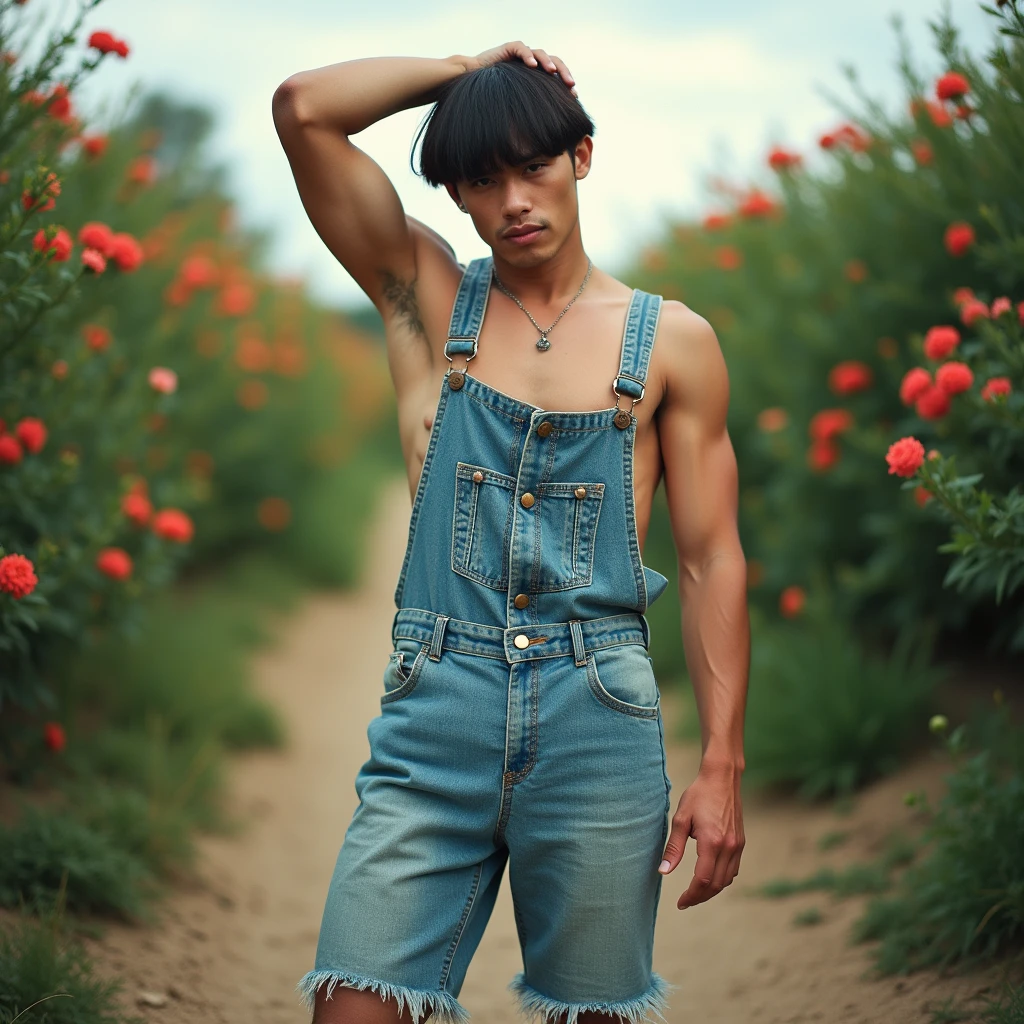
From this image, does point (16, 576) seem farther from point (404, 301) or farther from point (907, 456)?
point (907, 456)

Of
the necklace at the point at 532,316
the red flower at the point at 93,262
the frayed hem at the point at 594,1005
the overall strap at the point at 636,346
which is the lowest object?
the frayed hem at the point at 594,1005

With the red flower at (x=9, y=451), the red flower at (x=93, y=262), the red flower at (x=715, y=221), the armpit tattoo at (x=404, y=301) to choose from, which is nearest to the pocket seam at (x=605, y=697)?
the armpit tattoo at (x=404, y=301)

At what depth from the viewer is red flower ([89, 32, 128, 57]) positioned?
9.52ft

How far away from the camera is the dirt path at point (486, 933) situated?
3.13m

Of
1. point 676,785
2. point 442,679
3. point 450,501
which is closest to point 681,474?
point 450,501

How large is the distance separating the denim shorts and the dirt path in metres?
1.22

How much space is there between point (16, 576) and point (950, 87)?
2632mm

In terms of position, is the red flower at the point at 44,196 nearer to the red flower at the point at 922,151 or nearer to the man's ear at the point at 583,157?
the man's ear at the point at 583,157

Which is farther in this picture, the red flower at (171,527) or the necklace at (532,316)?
the red flower at (171,527)

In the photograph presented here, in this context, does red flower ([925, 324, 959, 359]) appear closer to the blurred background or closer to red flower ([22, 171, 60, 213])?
the blurred background

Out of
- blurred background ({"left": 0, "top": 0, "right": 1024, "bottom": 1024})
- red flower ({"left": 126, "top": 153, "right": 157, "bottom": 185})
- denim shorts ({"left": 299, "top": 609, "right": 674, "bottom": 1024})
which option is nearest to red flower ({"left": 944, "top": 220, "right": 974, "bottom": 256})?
blurred background ({"left": 0, "top": 0, "right": 1024, "bottom": 1024})

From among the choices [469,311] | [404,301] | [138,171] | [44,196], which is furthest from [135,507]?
[469,311]

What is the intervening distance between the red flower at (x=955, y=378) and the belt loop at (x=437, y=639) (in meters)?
1.51

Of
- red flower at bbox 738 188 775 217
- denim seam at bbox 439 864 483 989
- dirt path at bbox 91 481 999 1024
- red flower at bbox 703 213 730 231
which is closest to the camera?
denim seam at bbox 439 864 483 989
